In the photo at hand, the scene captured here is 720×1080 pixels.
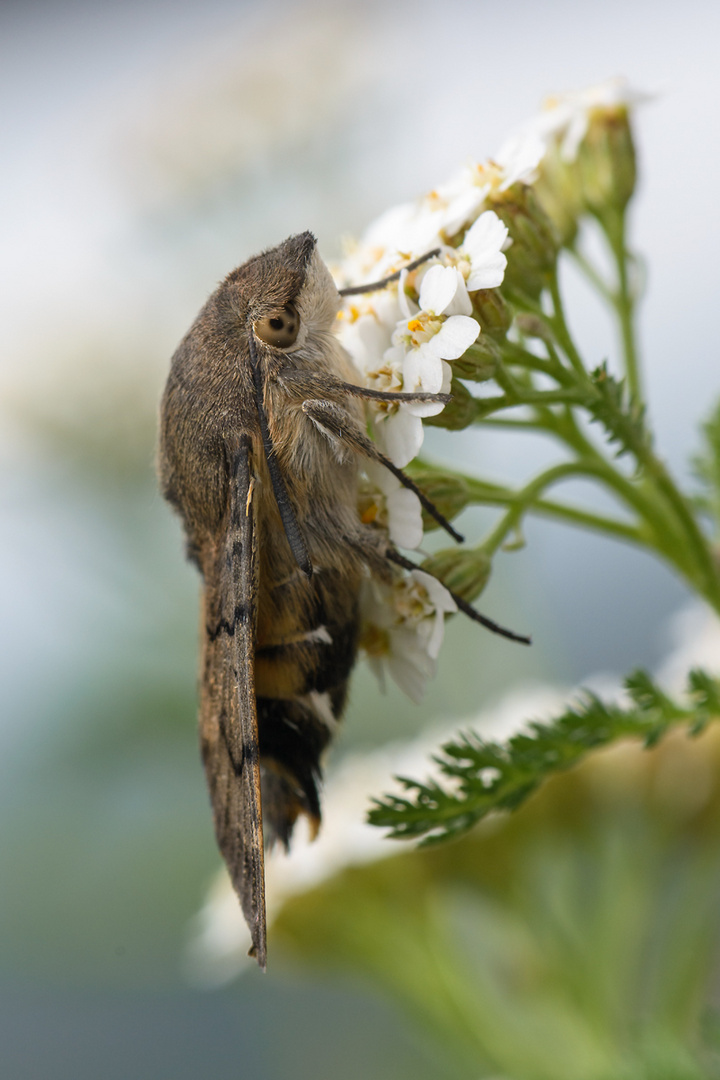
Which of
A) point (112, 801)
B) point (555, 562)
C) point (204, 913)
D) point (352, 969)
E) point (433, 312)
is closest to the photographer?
point (433, 312)

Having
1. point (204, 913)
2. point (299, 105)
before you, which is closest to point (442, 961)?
point (204, 913)

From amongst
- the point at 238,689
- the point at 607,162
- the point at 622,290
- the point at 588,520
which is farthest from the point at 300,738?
the point at 607,162

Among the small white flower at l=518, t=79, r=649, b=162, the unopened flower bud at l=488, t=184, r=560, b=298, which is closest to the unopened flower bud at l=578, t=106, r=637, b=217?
the small white flower at l=518, t=79, r=649, b=162

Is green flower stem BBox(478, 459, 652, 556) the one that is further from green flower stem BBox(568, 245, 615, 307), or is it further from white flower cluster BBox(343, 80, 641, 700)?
green flower stem BBox(568, 245, 615, 307)

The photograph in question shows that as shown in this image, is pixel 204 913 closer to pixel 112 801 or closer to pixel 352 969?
pixel 352 969

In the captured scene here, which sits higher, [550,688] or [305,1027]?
[550,688]

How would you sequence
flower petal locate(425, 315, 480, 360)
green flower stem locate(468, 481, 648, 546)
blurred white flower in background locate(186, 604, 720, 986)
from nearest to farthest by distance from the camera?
flower petal locate(425, 315, 480, 360)
green flower stem locate(468, 481, 648, 546)
blurred white flower in background locate(186, 604, 720, 986)

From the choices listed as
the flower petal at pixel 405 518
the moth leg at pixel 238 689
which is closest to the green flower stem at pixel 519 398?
the flower petal at pixel 405 518
